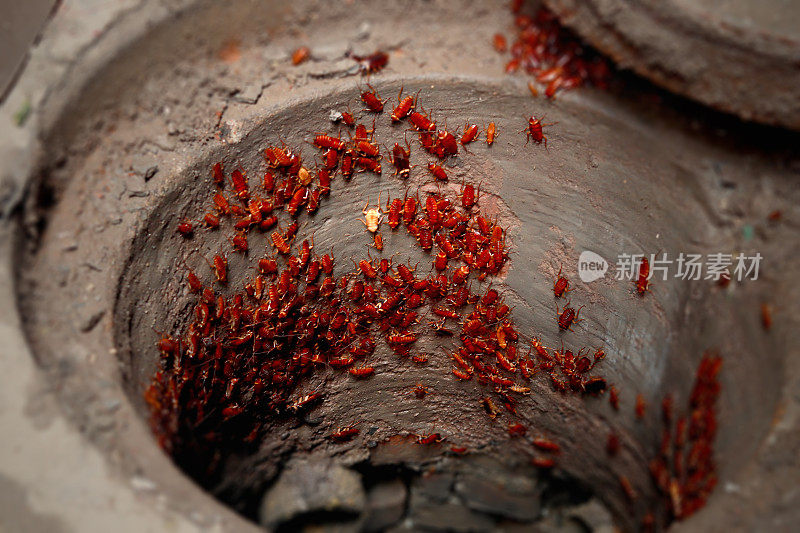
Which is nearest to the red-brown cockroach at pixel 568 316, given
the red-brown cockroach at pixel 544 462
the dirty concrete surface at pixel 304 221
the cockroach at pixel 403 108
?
the dirty concrete surface at pixel 304 221

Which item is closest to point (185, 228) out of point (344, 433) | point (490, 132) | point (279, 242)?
point (279, 242)

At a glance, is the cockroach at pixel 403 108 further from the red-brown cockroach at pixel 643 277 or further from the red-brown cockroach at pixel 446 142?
the red-brown cockroach at pixel 643 277

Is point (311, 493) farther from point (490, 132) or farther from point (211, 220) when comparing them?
point (490, 132)

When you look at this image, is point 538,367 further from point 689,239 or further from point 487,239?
Result: point 689,239

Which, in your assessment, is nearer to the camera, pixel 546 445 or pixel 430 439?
pixel 546 445

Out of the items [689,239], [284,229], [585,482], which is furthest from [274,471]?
[689,239]
